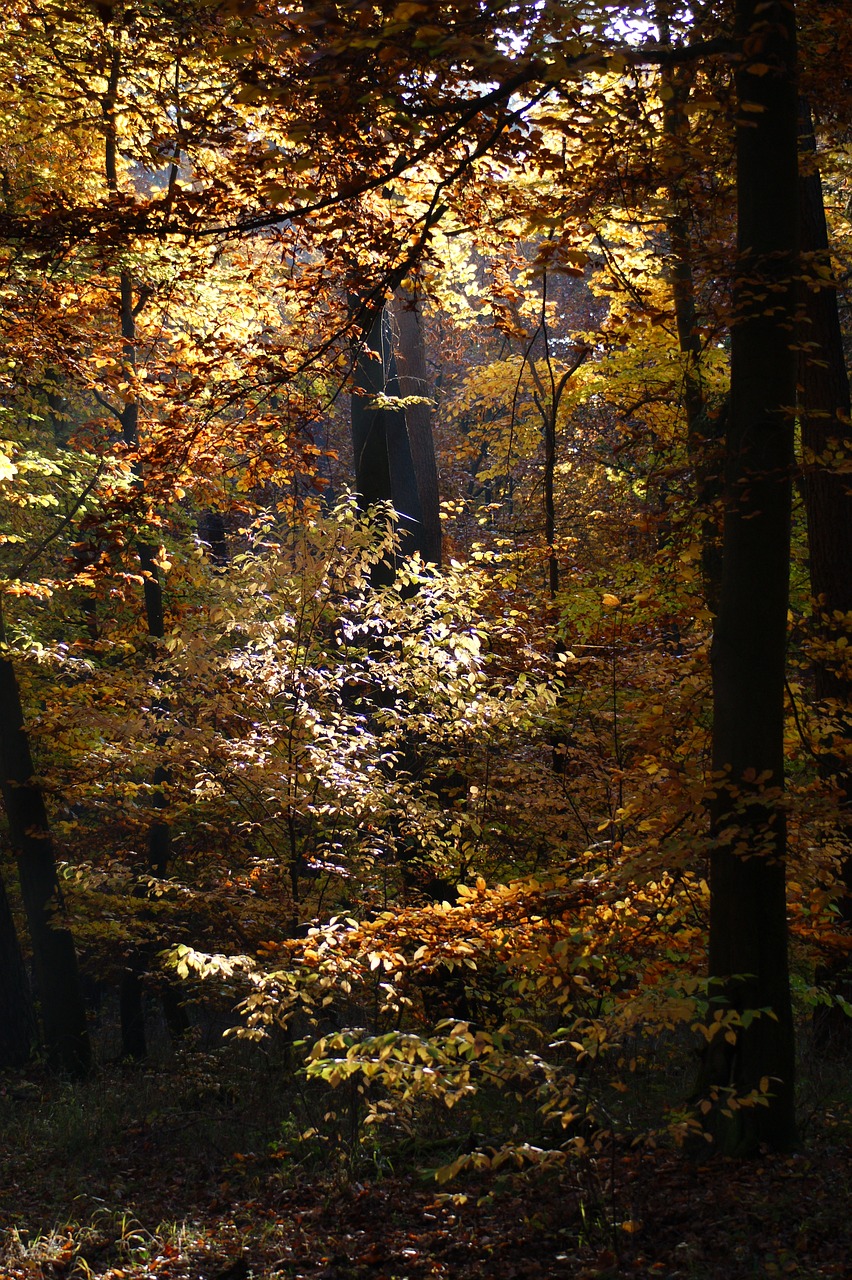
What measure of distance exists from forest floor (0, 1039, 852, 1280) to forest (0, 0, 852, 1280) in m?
0.03

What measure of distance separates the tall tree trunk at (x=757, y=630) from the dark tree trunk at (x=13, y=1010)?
9.70m

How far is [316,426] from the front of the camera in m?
28.4

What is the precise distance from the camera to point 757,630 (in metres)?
4.66

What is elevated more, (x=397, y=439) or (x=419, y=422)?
(x=419, y=422)

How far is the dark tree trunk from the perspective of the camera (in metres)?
11.9

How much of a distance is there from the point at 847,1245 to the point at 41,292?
9175 mm

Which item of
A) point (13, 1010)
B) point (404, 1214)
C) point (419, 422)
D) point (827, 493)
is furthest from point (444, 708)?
point (419, 422)

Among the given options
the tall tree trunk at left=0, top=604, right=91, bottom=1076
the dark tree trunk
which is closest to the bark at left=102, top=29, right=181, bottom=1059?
the tall tree trunk at left=0, top=604, right=91, bottom=1076

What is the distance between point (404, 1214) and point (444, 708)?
318 cm

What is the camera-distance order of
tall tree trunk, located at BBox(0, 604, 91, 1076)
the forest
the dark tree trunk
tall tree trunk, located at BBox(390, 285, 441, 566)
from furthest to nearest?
tall tree trunk, located at BBox(390, 285, 441, 566), the dark tree trunk, tall tree trunk, located at BBox(0, 604, 91, 1076), the forest

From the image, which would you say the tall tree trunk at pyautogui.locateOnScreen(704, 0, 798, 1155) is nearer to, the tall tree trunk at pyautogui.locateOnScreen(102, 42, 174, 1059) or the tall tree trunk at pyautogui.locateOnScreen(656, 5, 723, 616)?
the tall tree trunk at pyautogui.locateOnScreen(656, 5, 723, 616)

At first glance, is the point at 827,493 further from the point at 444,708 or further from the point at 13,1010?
the point at 13,1010

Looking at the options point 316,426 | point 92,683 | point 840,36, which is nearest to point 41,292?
point 92,683

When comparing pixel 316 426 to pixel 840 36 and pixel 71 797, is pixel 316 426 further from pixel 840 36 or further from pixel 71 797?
pixel 840 36
